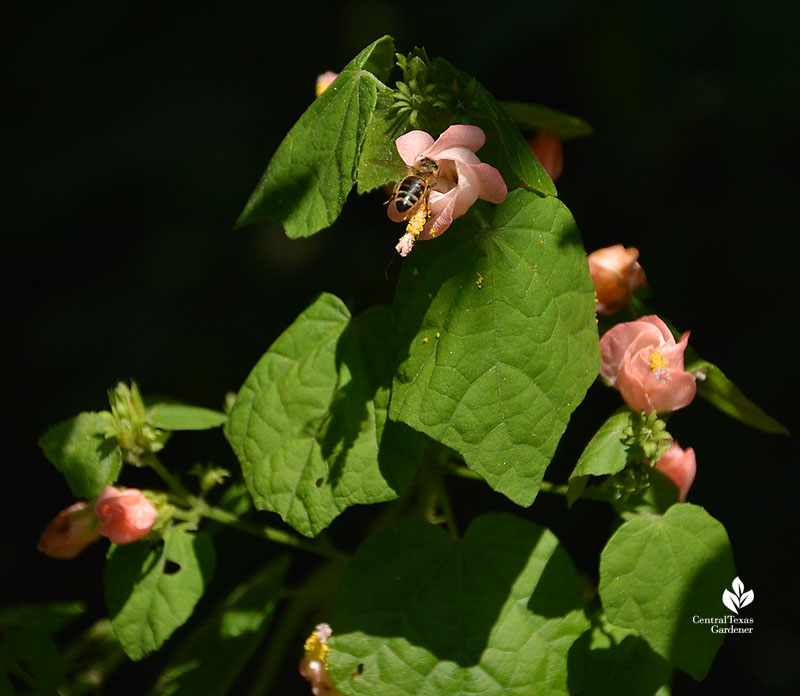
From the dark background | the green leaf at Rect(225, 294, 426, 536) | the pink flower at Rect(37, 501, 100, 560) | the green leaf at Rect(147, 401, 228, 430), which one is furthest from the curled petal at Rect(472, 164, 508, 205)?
the dark background

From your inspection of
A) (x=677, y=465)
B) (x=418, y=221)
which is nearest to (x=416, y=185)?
(x=418, y=221)

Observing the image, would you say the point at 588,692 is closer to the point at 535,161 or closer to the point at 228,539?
the point at 535,161

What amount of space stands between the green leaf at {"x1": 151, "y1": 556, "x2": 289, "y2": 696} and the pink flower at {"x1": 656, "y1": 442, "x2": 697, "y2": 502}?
768 millimetres

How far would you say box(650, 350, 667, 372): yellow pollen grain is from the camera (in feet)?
4.09

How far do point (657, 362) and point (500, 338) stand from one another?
10.0 inches

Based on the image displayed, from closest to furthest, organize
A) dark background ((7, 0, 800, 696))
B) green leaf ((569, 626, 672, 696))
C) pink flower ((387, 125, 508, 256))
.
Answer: pink flower ((387, 125, 508, 256)) → green leaf ((569, 626, 672, 696)) → dark background ((7, 0, 800, 696))

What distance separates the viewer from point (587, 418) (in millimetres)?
2223

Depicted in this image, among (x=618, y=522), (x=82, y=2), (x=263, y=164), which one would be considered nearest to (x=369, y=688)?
(x=618, y=522)

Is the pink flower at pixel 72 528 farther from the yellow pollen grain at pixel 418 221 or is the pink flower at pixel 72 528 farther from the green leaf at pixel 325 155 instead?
the yellow pollen grain at pixel 418 221

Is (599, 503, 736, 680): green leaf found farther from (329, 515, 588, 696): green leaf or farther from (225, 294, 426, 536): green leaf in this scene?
(225, 294, 426, 536): green leaf

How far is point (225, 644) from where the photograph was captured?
167 cm

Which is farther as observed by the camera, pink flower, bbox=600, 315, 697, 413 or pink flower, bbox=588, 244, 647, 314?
pink flower, bbox=588, 244, 647, 314

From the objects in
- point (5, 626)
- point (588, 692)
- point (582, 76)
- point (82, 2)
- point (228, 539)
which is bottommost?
point (228, 539)

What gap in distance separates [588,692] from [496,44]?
5.12 ft
